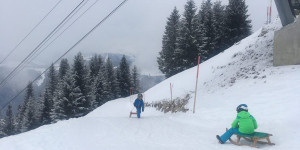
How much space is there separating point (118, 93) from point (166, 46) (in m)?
13.9

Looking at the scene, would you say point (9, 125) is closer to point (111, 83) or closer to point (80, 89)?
point (111, 83)

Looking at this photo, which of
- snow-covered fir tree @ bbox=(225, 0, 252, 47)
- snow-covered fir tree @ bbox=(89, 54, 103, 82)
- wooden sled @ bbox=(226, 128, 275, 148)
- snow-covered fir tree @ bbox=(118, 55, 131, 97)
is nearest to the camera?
wooden sled @ bbox=(226, 128, 275, 148)

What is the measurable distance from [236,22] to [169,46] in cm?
1221

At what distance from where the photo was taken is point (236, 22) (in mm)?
51438

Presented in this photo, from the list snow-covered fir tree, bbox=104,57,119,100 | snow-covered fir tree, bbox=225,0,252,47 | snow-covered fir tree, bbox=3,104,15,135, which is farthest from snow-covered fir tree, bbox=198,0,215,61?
snow-covered fir tree, bbox=3,104,15,135

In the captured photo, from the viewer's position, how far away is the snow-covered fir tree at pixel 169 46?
53.6 metres

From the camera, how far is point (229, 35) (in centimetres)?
5178

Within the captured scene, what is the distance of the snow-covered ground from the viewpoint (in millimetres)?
9453

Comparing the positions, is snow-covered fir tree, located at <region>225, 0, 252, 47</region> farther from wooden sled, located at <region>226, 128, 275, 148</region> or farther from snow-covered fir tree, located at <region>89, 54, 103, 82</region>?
wooden sled, located at <region>226, 128, 275, 148</region>

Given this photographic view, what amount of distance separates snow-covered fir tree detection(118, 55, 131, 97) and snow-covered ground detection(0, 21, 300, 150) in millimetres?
42954

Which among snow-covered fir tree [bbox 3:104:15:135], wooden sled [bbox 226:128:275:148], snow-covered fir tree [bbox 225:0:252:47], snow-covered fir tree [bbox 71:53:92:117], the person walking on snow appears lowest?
snow-covered fir tree [bbox 3:104:15:135]

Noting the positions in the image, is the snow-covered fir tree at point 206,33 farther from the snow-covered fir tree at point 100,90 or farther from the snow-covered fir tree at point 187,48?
the snow-covered fir tree at point 100,90

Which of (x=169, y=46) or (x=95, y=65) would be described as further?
(x=95, y=65)

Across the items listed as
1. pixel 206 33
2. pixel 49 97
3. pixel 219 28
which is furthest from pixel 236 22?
pixel 49 97
